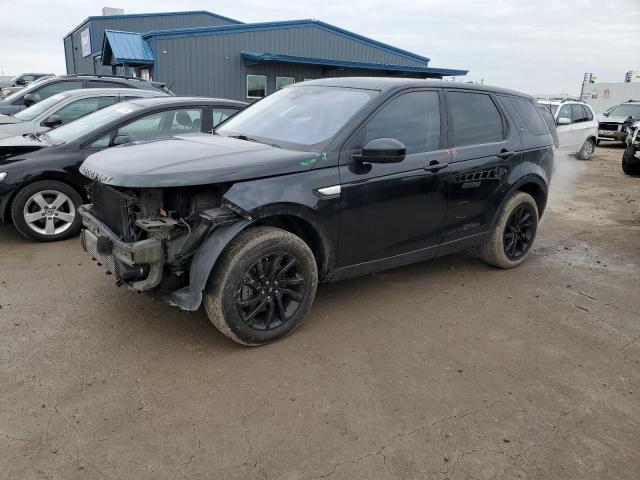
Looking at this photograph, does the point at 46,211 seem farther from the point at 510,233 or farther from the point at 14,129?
the point at 510,233

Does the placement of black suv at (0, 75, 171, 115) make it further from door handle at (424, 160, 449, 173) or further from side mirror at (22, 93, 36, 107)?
door handle at (424, 160, 449, 173)

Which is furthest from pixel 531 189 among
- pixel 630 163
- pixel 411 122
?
pixel 630 163

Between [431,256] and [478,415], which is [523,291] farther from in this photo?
[478,415]

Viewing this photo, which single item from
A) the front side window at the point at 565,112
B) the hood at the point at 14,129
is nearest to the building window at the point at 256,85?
the front side window at the point at 565,112

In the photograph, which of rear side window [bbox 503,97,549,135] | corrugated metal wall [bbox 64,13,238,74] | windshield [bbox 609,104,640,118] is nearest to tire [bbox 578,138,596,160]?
windshield [bbox 609,104,640,118]

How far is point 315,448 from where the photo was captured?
266cm

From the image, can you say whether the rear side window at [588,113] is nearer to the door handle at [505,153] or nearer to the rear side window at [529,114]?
the rear side window at [529,114]

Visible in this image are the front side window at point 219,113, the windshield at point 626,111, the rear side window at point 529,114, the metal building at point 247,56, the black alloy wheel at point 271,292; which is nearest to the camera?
the black alloy wheel at point 271,292

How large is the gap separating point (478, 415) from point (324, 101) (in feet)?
8.68

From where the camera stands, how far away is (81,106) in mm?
7926

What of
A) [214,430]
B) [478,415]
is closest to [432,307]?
[478,415]

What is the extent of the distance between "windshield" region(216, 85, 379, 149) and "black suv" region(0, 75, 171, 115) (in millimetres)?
5936

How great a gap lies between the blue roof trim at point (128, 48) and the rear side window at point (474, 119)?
58.2 feet

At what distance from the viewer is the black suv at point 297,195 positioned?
333 centimetres
